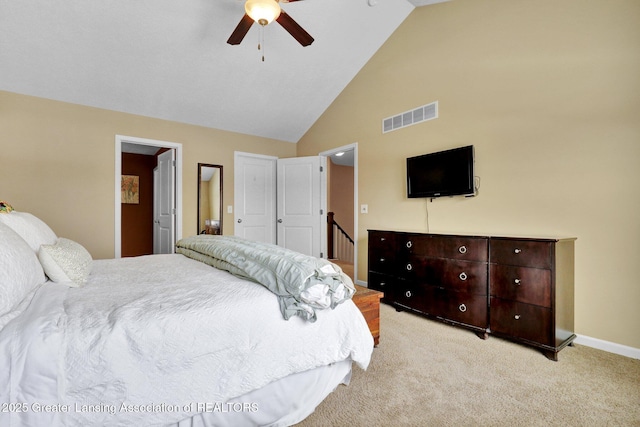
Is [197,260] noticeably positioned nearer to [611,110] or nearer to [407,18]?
[611,110]

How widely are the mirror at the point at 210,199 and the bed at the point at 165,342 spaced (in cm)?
282

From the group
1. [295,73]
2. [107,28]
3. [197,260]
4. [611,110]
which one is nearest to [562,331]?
[611,110]

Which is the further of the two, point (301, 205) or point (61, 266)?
point (301, 205)

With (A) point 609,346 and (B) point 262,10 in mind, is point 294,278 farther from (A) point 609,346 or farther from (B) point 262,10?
(A) point 609,346

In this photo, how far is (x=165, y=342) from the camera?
1.11 meters

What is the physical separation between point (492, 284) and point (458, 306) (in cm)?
37

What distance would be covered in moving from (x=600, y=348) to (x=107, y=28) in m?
5.22

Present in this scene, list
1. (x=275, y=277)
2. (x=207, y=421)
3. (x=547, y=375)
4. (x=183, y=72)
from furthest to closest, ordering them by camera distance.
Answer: (x=183, y=72), (x=547, y=375), (x=275, y=277), (x=207, y=421)

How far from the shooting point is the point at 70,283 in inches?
59.2

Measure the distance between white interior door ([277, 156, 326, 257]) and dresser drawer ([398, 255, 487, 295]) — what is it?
79.9 inches

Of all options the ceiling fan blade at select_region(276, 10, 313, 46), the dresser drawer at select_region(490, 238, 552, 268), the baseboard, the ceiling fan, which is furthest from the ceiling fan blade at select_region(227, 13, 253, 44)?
the baseboard

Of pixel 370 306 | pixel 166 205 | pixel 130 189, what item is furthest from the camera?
pixel 130 189

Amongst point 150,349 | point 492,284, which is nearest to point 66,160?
point 150,349

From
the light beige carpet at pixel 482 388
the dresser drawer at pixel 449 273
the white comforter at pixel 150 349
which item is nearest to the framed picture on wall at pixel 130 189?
the white comforter at pixel 150 349
